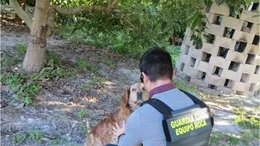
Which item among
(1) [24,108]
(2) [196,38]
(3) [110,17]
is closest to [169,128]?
(2) [196,38]

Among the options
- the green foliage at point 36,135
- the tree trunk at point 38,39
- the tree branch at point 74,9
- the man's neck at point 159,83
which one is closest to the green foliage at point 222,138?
the green foliage at point 36,135

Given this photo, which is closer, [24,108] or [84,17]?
[24,108]

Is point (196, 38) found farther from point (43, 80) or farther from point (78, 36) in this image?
point (78, 36)

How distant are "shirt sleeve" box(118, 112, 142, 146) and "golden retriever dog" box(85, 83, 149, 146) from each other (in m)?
0.49

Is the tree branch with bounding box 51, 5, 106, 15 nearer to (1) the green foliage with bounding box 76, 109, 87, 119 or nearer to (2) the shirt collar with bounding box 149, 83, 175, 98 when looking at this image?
(1) the green foliage with bounding box 76, 109, 87, 119

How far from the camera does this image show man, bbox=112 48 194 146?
1880 millimetres

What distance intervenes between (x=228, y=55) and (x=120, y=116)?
3.49 m

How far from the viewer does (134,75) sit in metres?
5.70

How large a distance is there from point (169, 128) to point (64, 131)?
6.77 ft

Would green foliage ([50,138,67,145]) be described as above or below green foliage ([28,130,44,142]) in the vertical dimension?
below

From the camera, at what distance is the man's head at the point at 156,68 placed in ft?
6.57

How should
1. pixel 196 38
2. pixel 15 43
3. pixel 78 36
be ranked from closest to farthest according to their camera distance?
pixel 196 38
pixel 15 43
pixel 78 36

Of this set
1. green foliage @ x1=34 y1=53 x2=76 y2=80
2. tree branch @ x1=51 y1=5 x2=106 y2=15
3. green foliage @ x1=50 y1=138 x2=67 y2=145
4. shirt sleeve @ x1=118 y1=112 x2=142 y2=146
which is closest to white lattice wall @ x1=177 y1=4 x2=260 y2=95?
tree branch @ x1=51 y1=5 x2=106 y2=15

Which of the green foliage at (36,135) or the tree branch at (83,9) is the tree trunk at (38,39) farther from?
the green foliage at (36,135)
